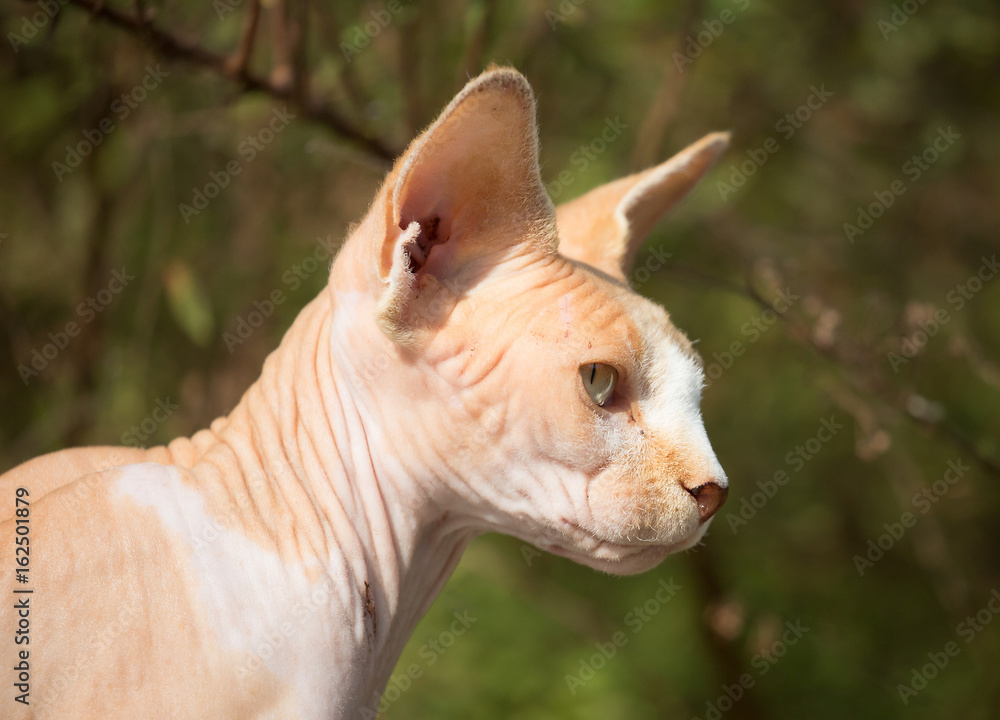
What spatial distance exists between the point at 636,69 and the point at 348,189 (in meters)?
1.98

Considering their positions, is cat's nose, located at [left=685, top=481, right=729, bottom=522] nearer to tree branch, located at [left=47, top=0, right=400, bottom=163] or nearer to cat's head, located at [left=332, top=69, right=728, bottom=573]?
cat's head, located at [left=332, top=69, right=728, bottom=573]

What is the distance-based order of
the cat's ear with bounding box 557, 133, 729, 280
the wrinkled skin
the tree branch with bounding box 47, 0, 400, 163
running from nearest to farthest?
the wrinkled skin → the cat's ear with bounding box 557, 133, 729, 280 → the tree branch with bounding box 47, 0, 400, 163

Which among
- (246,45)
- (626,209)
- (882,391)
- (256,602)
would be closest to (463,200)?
(626,209)

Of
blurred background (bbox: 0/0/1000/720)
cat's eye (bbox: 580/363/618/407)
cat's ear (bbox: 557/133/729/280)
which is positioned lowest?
blurred background (bbox: 0/0/1000/720)

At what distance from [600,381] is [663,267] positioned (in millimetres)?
2276

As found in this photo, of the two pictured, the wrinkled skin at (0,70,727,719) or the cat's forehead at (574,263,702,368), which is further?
the cat's forehead at (574,263,702,368)

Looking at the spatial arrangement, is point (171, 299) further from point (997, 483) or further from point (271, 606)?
point (997, 483)

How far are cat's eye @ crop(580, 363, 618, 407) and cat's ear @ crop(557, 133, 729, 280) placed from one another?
54 cm

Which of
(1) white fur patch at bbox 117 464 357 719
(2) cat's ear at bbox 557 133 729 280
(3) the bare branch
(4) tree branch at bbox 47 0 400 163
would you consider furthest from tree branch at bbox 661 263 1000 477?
(1) white fur patch at bbox 117 464 357 719

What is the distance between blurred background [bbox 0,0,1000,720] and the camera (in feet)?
13.2

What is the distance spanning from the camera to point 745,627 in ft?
19.2

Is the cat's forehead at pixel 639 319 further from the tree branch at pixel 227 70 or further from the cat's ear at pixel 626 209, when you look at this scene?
the tree branch at pixel 227 70

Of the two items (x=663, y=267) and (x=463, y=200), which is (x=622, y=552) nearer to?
(x=463, y=200)

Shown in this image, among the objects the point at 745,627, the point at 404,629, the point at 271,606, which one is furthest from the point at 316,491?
the point at 745,627
